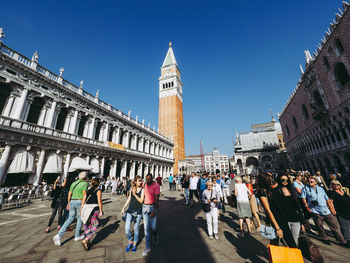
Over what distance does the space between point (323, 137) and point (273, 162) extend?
108 ft

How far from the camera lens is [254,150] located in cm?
5722

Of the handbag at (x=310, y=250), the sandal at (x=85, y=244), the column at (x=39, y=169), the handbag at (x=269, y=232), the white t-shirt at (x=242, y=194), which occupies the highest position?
the column at (x=39, y=169)

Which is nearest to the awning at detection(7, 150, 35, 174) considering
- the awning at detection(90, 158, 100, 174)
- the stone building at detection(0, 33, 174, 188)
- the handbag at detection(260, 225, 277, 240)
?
the stone building at detection(0, 33, 174, 188)

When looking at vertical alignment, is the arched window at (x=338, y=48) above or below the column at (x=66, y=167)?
above

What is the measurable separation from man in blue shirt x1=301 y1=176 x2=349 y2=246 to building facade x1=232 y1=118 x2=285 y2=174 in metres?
50.9

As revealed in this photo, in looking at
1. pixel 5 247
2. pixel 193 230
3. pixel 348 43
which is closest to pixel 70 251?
pixel 5 247

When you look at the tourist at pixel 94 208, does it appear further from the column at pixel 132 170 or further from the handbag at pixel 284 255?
the column at pixel 132 170

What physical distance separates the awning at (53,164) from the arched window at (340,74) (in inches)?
1272

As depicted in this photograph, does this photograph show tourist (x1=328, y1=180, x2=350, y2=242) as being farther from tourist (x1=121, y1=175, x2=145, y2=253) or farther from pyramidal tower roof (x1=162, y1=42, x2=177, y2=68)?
Result: pyramidal tower roof (x1=162, y1=42, x2=177, y2=68)

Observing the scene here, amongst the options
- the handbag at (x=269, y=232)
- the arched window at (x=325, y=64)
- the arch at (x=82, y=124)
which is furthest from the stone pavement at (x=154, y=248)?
the arched window at (x=325, y=64)

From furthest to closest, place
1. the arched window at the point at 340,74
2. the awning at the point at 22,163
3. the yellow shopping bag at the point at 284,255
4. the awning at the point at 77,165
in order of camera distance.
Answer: the arched window at the point at 340,74, the awning at the point at 77,165, the awning at the point at 22,163, the yellow shopping bag at the point at 284,255

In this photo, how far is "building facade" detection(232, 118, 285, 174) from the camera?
5222cm

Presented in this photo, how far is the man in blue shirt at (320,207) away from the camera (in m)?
4.00

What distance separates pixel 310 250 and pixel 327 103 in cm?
2657
